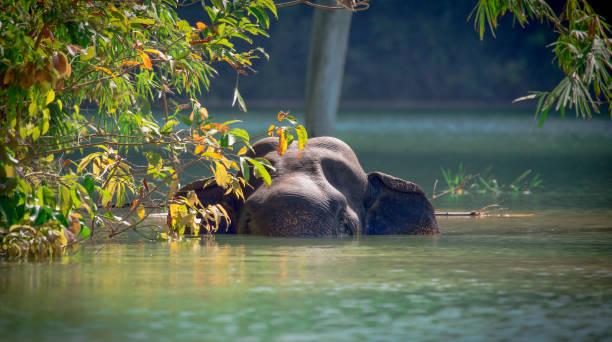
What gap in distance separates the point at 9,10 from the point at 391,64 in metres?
33.9

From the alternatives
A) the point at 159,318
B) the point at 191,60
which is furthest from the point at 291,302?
the point at 191,60

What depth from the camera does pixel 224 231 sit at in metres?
7.98

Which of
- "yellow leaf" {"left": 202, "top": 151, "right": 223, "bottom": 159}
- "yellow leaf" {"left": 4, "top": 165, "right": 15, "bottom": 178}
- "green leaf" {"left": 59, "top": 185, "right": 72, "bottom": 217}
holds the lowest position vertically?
"green leaf" {"left": 59, "top": 185, "right": 72, "bottom": 217}

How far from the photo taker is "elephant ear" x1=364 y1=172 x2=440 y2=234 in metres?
8.25

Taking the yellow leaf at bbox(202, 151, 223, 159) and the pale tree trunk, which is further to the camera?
the pale tree trunk

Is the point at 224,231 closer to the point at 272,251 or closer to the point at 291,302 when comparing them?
the point at 272,251

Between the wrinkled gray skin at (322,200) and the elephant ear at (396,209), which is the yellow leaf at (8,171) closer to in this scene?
the wrinkled gray skin at (322,200)

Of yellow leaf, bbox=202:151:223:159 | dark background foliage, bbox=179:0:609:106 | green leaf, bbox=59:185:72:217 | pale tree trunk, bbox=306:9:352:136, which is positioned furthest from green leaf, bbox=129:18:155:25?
dark background foliage, bbox=179:0:609:106

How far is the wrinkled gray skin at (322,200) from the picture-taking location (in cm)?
753

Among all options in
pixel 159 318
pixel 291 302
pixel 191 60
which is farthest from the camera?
pixel 191 60

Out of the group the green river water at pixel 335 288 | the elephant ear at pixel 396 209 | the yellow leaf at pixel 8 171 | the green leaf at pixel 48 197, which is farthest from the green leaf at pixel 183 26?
the elephant ear at pixel 396 209

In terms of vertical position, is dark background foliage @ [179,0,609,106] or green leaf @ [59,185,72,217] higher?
dark background foliage @ [179,0,609,106]

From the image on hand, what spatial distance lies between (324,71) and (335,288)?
37.3 ft

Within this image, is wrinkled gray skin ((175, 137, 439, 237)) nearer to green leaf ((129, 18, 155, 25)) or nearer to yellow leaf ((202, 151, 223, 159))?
yellow leaf ((202, 151, 223, 159))
